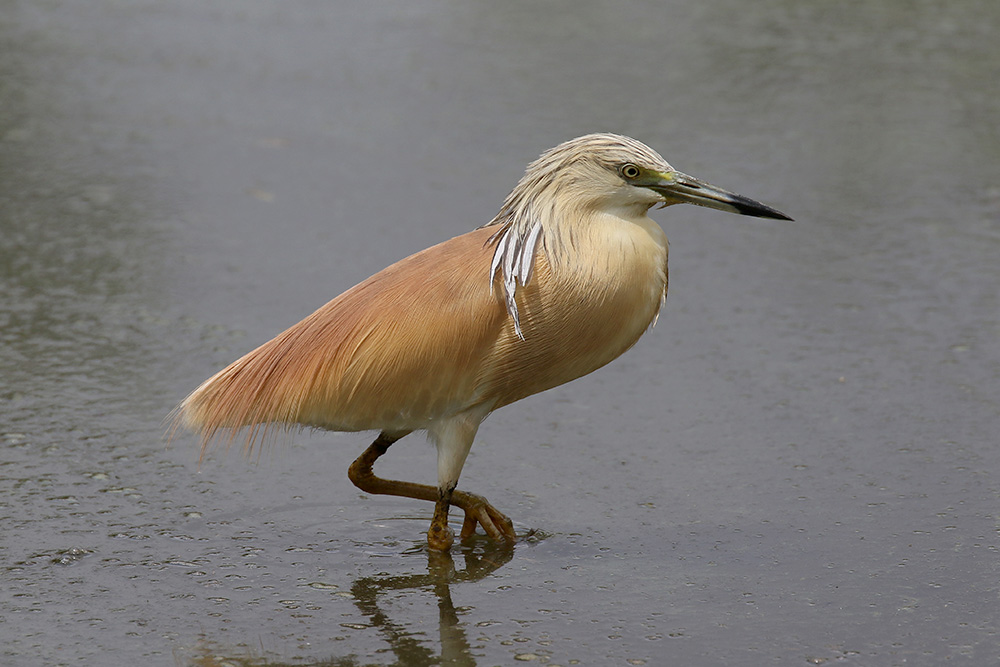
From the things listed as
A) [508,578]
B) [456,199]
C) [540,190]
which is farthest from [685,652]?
[456,199]

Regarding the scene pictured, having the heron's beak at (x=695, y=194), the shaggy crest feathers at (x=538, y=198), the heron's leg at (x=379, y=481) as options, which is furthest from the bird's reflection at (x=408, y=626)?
the heron's beak at (x=695, y=194)

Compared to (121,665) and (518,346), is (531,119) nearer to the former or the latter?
(518,346)

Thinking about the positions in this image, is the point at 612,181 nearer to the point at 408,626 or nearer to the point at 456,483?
the point at 456,483

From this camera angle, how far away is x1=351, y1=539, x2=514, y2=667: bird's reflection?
→ 12.7ft

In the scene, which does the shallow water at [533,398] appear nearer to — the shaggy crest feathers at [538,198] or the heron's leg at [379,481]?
the heron's leg at [379,481]

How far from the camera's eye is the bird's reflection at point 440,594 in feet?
12.7

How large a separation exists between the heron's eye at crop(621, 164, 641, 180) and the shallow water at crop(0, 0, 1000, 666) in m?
1.29

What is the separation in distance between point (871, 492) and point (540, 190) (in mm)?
1752

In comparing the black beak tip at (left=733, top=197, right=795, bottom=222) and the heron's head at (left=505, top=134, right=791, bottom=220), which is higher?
the heron's head at (left=505, top=134, right=791, bottom=220)

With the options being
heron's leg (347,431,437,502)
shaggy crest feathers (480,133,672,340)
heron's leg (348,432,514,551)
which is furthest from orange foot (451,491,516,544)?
shaggy crest feathers (480,133,672,340)

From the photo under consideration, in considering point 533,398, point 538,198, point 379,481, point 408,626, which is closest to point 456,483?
point 379,481

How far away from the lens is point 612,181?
4.15 meters

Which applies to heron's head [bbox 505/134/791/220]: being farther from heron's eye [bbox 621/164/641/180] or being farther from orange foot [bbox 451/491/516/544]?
orange foot [bbox 451/491/516/544]

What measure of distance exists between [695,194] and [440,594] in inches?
59.4
